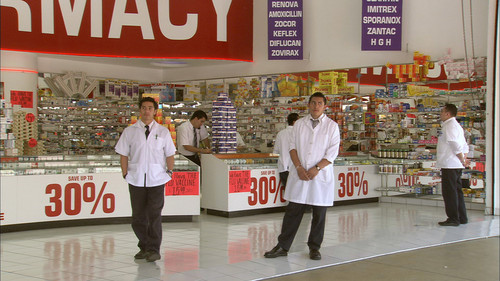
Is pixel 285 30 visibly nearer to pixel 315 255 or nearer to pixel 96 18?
pixel 96 18

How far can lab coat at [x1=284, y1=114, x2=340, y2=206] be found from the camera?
575 centimetres

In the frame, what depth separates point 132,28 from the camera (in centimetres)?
1246

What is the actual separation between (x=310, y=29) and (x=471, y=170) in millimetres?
4772

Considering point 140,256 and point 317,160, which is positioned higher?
point 317,160

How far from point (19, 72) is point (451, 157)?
359 inches

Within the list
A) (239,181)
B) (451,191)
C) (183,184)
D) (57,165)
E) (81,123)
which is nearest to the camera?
(57,165)

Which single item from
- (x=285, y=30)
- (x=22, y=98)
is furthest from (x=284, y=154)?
(x=22, y=98)

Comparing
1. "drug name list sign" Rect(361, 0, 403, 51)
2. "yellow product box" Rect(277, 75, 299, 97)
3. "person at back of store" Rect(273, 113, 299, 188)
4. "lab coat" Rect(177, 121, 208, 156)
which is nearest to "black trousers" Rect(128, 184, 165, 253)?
"person at back of store" Rect(273, 113, 299, 188)

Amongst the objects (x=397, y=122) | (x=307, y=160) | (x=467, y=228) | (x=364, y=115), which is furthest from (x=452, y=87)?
(x=307, y=160)

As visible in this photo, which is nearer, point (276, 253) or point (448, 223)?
point (276, 253)

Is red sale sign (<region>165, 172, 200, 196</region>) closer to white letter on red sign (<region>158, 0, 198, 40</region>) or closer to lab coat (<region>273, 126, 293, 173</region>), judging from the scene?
lab coat (<region>273, 126, 293, 173</region>)

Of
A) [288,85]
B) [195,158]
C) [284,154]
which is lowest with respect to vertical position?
[195,158]

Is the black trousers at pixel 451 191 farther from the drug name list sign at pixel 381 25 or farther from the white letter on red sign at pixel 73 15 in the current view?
the white letter on red sign at pixel 73 15

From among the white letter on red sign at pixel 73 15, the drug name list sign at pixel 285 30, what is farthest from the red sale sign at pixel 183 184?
the white letter on red sign at pixel 73 15
